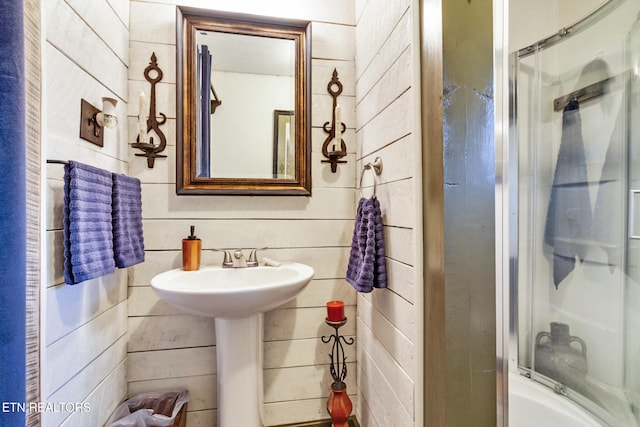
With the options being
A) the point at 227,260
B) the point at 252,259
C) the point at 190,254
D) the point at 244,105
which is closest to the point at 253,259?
the point at 252,259

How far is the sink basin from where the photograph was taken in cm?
91

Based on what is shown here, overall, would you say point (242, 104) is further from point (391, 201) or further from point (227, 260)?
point (391, 201)

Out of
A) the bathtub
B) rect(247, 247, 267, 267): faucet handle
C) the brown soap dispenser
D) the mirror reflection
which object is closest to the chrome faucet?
rect(247, 247, 267, 267): faucet handle

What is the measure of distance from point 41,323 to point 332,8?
5.36 ft

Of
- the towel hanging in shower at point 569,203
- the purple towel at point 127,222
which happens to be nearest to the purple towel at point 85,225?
the purple towel at point 127,222

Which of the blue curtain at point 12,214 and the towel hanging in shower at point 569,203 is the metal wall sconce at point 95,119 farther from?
the towel hanging in shower at point 569,203

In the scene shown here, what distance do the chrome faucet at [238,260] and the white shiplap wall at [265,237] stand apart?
6 centimetres

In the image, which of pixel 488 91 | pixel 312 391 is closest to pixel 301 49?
pixel 488 91

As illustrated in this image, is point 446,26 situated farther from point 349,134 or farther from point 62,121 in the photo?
point 62,121

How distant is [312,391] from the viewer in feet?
4.51

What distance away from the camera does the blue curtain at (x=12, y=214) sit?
1.66ft

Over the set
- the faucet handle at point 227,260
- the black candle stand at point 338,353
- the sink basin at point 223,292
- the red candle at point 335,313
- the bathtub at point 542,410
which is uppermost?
the faucet handle at point 227,260

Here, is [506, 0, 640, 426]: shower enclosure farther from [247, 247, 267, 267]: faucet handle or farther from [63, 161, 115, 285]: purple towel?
[63, 161, 115, 285]: purple towel

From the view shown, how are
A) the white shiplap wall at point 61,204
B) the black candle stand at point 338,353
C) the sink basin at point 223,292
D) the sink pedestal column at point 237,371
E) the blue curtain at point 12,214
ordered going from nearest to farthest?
1. the blue curtain at point 12,214
2. the white shiplap wall at point 61,204
3. the sink basin at point 223,292
4. the sink pedestal column at point 237,371
5. the black candle stand at point 338,353
